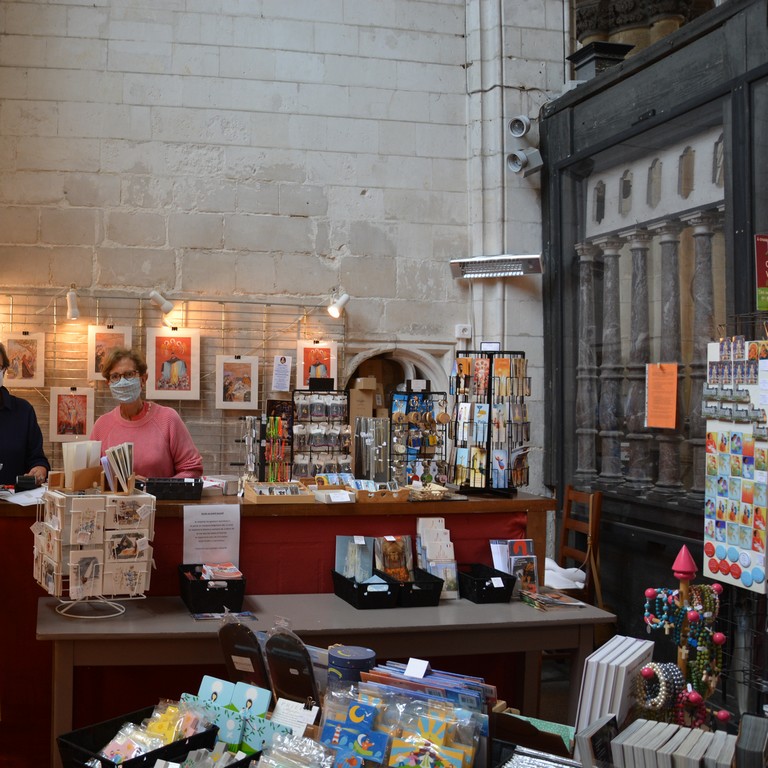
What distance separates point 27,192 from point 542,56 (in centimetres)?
423

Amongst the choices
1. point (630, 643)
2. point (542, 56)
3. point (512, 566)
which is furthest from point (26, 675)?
point (542, 56)

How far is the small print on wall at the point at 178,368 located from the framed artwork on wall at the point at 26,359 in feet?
2.64

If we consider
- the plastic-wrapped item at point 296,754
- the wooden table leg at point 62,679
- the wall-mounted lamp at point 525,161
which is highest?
the wall-mounted lamp at point 525,161

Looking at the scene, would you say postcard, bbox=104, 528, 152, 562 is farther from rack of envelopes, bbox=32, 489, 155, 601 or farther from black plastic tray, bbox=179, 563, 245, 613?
black plastic tray, bbox=179, 563, 245, 613

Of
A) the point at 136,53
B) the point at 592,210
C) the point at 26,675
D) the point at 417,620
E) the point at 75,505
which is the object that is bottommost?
the point at 26,675

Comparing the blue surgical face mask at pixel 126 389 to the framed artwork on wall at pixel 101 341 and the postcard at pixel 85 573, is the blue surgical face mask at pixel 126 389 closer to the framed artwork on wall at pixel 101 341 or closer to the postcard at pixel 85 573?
the postcard at pixel 85 573

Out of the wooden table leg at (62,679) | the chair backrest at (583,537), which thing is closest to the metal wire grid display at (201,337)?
the chair backrest at (583,537)

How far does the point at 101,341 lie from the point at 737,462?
185 inches

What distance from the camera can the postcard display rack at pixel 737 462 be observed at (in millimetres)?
Result: 4055

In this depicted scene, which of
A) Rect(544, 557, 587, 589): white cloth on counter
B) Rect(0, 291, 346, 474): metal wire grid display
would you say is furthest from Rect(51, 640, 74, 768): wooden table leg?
Rect(0, 291, 346, 474): metal wire grid display

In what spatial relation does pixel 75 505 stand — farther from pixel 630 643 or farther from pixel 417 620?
pixel 630 643

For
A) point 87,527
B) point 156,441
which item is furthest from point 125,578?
point 156,441

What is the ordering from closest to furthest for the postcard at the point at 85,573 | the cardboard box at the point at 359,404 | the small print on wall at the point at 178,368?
the postcard at the point at 85,573, the cardboard box at the point at 359,404, the small print on wall at the point at 178,368

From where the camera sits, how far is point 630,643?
8.27 ft
